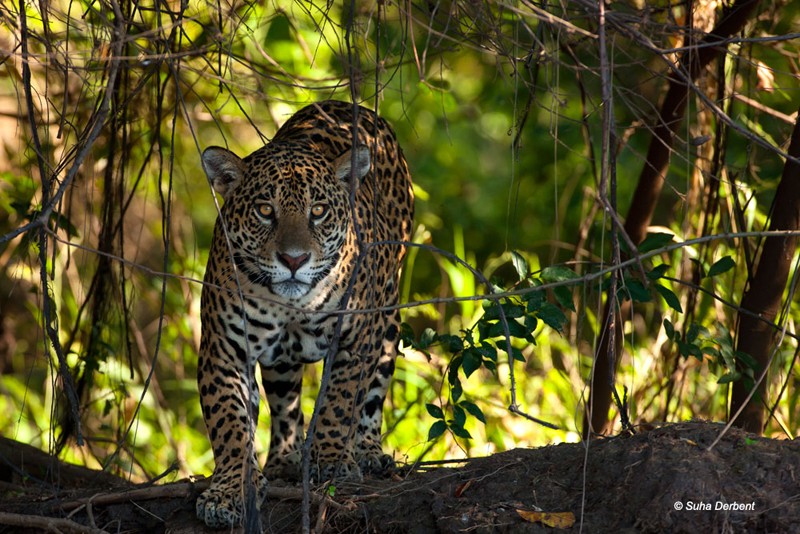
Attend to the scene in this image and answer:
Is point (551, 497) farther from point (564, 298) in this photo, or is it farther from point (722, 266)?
point (722, 266)

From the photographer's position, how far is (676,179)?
32.1 ft

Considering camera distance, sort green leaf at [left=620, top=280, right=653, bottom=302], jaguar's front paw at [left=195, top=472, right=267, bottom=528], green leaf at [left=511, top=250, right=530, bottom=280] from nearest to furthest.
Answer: green leaf at [left=620, top=280, right=653, bottom=302], jaguar's front paw at [left=195, top=472, right=267, bottom=528], green leaf at [left=511, top=250, right=530, bottom=280]

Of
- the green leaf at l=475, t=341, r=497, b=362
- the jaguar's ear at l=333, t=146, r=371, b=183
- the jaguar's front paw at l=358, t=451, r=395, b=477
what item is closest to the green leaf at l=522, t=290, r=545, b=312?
the green leaf at l=475, t=341, r=497, b=362

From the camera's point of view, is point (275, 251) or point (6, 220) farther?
point (6, 220)

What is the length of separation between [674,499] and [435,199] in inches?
320

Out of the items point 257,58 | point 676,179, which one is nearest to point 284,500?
point 257,58

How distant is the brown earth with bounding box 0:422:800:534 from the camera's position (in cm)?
404

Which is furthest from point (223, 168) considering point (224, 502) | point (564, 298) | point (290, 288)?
point (564, 298)

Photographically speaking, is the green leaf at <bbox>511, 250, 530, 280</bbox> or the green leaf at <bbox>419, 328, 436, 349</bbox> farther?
the green leaf at <bbox>419, 328, 436, 349</bbox>

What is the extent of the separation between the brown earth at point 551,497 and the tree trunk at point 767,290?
1.15 m

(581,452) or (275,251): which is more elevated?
(275,251)

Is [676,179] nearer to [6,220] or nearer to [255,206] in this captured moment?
[255,206]

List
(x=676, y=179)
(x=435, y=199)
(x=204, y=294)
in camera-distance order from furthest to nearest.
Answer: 1. (x=435, y=199)
2. (x=676, y=179)
3. (x=204, y=294)

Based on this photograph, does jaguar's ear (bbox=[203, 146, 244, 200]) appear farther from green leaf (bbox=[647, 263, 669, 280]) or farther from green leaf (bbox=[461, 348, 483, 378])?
green leaf (bbox=[647, 263, 669, 280])
